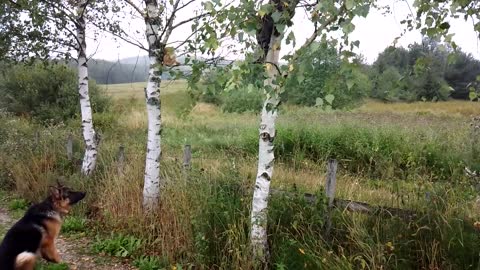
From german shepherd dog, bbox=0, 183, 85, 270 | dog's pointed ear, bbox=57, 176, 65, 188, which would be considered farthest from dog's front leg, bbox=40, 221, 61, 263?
dog's pointed ear, bbox=57, 176, 65, 188

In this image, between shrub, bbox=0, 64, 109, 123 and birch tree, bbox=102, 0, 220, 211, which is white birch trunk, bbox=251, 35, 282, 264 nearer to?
birch tree, bbox=102, 0, 220, 211

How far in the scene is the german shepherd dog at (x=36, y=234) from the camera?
173 inches

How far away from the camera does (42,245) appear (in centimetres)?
499

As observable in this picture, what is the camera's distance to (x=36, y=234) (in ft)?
15.8

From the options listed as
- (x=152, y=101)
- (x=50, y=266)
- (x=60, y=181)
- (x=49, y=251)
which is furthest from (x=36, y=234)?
(x=60, y=181)

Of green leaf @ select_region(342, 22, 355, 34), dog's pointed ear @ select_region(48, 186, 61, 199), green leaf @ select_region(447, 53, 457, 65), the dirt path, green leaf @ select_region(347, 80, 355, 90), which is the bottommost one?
the dirt path

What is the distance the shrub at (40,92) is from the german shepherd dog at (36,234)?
1615cm

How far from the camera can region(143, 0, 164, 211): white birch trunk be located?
6.18 m

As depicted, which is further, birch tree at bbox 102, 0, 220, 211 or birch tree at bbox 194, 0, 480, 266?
birch tree at bbox 102, 0, 220, 211

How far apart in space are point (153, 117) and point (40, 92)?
17.9 meters

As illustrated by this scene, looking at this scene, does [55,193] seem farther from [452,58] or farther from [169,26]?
[452,58]

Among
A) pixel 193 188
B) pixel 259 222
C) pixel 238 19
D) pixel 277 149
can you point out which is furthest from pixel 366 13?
pixel 277 149

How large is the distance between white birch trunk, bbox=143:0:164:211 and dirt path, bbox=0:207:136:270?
0.98 meters

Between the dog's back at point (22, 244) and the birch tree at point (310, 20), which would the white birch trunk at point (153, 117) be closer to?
the dog's back at point (22, 244)
